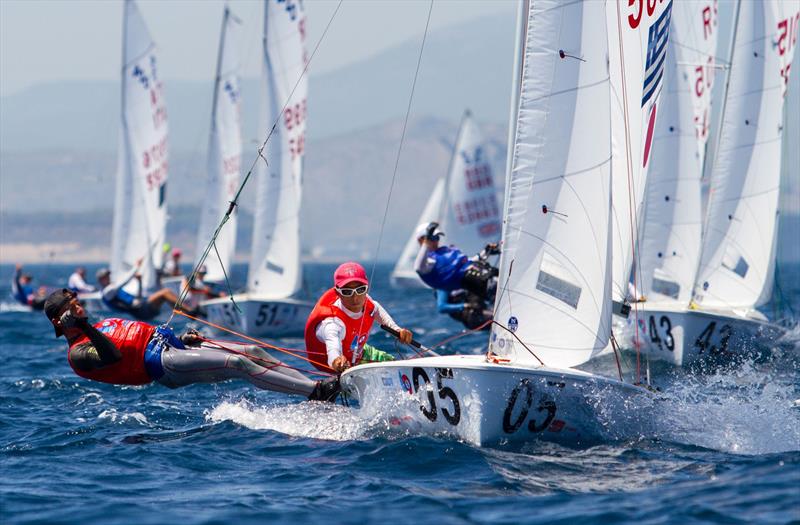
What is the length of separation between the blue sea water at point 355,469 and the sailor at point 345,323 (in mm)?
473

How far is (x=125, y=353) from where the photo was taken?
8.90 metres

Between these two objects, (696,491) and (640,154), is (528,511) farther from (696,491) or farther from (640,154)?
(640,154)

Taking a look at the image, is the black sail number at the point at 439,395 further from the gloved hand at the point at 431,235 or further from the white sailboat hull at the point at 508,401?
the gloved hand at the point at 431,235

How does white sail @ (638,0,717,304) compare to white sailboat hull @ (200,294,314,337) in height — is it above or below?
above

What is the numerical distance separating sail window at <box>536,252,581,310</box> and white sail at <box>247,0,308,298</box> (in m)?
11.9

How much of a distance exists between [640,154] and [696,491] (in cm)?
306

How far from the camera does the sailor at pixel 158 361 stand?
8773mm

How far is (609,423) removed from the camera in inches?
301

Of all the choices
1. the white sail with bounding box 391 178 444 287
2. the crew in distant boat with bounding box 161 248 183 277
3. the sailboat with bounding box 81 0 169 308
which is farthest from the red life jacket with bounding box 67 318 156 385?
the white sail with bounding box 391 178 444 287

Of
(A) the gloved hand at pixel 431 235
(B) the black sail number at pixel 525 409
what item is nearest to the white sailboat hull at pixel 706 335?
(A) the gloved hand at pixel 431 235

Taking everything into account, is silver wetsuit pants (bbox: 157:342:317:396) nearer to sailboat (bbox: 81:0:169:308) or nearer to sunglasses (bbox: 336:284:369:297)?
sunglasses (bbox: 336:284:369:297)

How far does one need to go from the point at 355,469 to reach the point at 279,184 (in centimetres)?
1276

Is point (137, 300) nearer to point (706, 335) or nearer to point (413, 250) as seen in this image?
point (706, 335)

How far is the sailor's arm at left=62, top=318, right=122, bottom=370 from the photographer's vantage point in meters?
8.62
